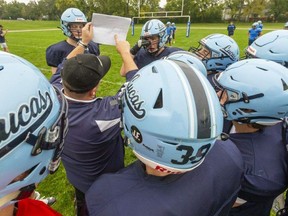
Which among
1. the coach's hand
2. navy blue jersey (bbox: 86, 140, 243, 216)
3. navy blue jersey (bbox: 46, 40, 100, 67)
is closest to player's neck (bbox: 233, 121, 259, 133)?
navy blue jersey (bbox: 86, 140, 243, 216)

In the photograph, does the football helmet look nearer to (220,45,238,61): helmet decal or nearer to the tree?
(220,45,238,61): helmet decal

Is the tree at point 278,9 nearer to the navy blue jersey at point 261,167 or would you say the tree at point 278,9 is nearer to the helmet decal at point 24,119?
Result: the navy blue jersey at point 261,167

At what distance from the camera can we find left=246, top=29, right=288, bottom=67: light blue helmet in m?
2.89

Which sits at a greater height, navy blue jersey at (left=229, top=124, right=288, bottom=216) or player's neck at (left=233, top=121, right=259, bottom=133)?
player's neck at (left=233, top=121, right=259, bottom=133)

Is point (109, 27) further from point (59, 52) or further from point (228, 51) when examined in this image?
point (59, 52)

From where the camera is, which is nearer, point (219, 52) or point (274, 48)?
point (274, 48)

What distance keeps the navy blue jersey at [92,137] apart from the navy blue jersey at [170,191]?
622 mm

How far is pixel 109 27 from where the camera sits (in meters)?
3.07

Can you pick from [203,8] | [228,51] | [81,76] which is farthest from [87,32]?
[203,8]

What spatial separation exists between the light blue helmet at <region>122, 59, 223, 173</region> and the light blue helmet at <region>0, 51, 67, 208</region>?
0.43m

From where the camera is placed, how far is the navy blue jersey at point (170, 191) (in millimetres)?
1268

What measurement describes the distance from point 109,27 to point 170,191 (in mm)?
2309

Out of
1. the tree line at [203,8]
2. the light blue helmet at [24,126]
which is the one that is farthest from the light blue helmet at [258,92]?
the tree line at [203,8]

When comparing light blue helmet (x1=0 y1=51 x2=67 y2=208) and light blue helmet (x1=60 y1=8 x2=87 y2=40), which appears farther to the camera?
light blue helmet (x1=60 y1=8 x2=87 y2=40)
